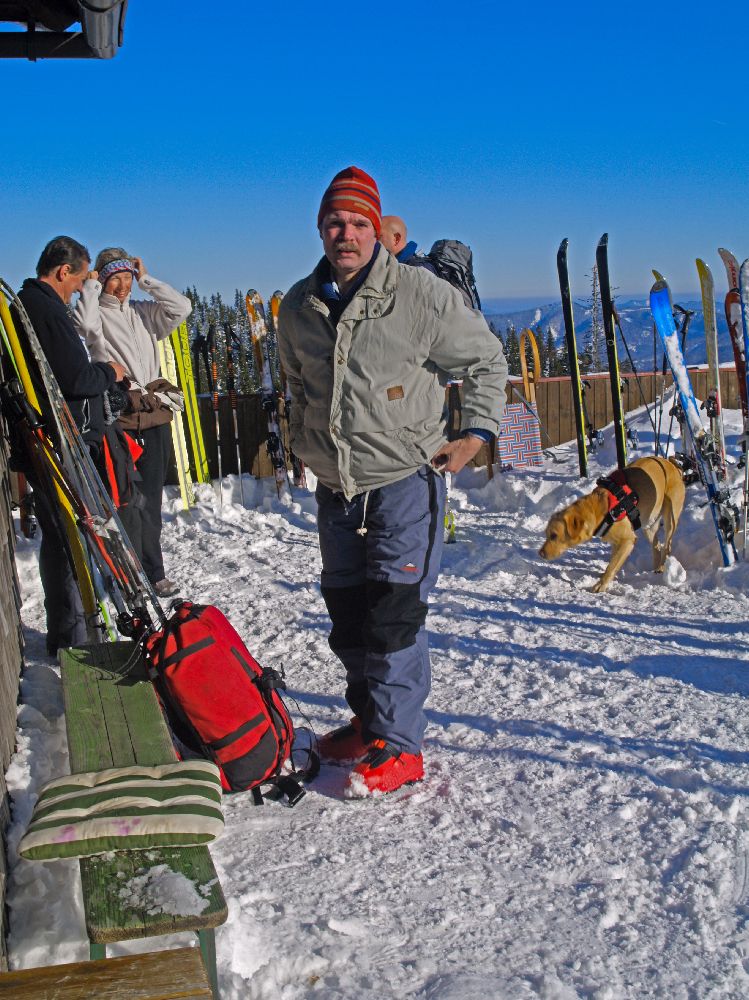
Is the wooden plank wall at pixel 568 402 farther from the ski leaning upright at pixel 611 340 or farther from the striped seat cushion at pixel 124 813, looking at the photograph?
the striped seat cushion at pixel 124 813

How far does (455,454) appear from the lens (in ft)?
9.11

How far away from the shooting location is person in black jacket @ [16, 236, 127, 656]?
355 cm

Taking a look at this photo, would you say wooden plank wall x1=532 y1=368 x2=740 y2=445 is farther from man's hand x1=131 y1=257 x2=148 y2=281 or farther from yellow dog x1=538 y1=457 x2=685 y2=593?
man's hand x1=131 y1=257 x2=148 y2=281

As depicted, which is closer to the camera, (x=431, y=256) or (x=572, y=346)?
(x=431, y=256)

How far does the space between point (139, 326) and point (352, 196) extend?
280cm

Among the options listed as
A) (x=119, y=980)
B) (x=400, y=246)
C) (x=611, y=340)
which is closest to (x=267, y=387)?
(x=611, y=340)

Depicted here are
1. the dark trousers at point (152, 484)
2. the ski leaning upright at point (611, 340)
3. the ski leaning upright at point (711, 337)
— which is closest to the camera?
the dark trousers at point (152, 484)

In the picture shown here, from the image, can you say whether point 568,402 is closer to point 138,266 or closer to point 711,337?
point 711,337

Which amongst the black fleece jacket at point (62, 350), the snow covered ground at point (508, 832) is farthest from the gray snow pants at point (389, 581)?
the black fleece jacket at point (62, 350)

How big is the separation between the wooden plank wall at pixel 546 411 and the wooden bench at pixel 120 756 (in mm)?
6035

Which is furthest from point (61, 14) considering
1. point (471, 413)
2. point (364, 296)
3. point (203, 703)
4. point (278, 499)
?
point (278, 499)

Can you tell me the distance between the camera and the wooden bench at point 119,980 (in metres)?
1.47

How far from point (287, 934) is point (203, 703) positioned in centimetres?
75

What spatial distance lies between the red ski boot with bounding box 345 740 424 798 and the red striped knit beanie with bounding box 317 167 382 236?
170cm
